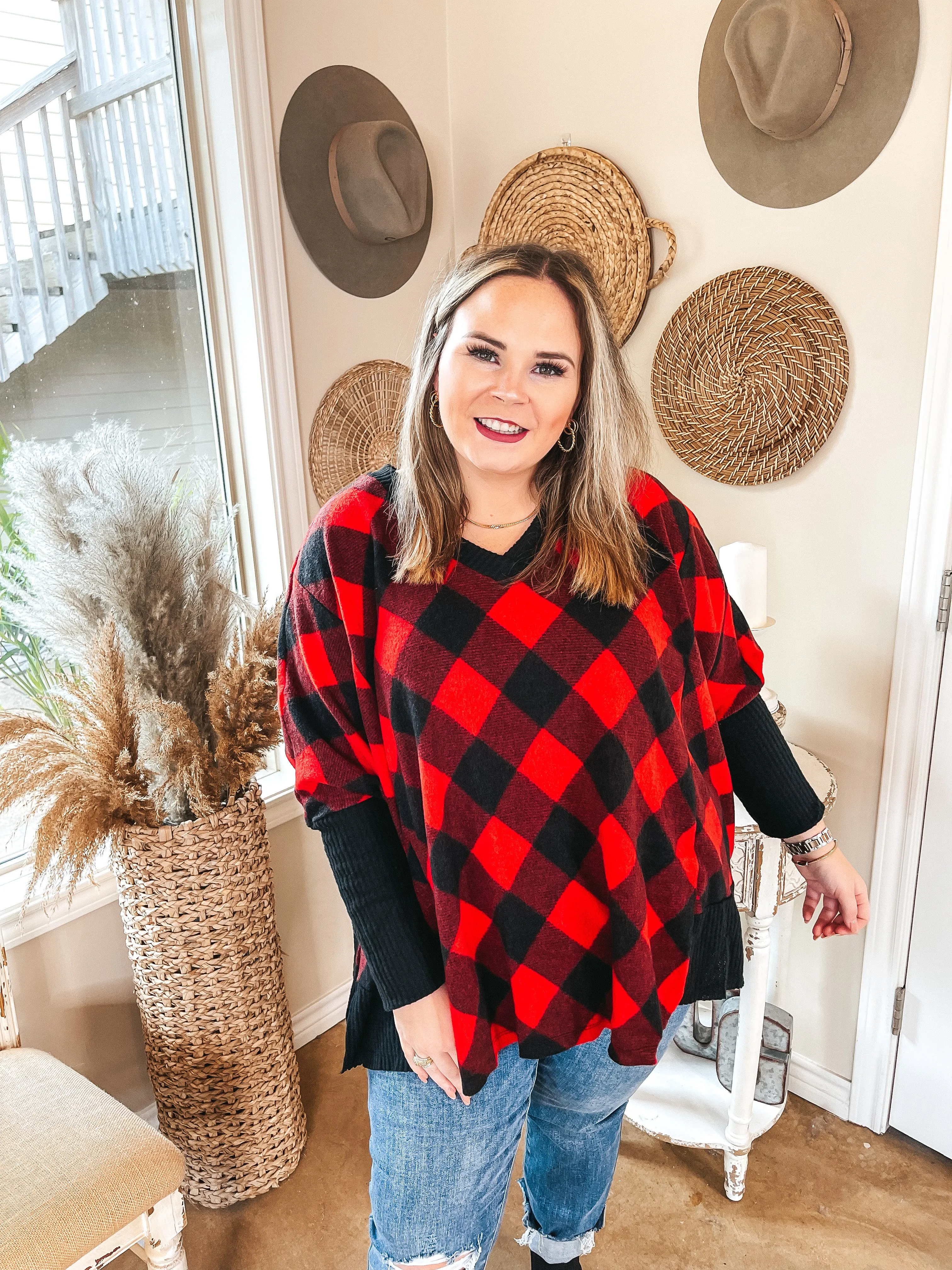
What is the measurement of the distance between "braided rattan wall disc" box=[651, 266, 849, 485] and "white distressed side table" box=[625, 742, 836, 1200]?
0.57 meters

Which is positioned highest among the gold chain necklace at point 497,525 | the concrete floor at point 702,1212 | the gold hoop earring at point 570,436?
the gold hoop earring at point 570,436

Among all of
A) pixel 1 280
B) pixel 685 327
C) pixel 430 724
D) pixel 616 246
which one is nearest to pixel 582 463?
pixel 430 724

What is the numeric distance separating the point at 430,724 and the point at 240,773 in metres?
0.62

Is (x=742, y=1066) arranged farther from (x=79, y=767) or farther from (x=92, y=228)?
(x=92, y=228)

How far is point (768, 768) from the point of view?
1.12 metres

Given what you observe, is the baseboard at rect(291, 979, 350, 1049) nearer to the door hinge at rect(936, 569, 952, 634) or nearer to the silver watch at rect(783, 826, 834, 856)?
the silver watch at rect(783, 826, 834, 856)

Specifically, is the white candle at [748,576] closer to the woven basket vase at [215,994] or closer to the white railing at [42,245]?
the woven basket vase at [215,994]

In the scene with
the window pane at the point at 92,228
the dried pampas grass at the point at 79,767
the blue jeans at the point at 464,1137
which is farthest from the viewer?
the window pane at the point at 92,228

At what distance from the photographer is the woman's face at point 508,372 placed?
90 cm

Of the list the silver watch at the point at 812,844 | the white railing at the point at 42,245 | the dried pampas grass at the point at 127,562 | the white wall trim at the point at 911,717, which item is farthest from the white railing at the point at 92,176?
the silver watch at the point at 812,844

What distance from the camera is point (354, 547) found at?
95 cm

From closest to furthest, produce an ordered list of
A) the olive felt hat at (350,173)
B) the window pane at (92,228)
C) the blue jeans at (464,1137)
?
the blue jeans at (464,1137) → the window pane at (92,228) → the olive felt hat at (350,173)

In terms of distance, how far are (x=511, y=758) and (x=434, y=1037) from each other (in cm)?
32

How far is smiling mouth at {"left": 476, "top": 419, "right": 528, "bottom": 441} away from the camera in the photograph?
2.99 feet
